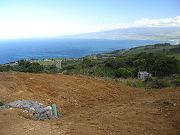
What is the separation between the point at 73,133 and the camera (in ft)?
26.7

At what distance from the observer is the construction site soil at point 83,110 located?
8.44m

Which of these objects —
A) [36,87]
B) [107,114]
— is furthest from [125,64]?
[107,114]

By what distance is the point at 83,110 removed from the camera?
12.0 meters

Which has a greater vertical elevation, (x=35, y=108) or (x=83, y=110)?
(x=35, y=108)

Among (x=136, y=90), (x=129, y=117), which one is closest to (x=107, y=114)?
(x=129, y=117)

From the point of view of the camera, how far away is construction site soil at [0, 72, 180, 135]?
8438 mm

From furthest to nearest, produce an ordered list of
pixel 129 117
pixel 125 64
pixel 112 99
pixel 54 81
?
pixel 125 64, pixel 54 81, pixel 112 99, pixel 129 117

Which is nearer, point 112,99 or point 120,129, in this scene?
point 120,129

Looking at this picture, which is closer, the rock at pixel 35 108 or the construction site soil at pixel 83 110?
the construction site soil at pixel 83 110

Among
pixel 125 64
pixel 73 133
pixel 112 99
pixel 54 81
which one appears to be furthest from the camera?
pixel 125 64

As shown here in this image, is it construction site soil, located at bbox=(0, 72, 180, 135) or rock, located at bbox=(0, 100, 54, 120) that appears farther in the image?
rock, located at bbox=(0, 100, 54, 120)

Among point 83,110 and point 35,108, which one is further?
point 83,110

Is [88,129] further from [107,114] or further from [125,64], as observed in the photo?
[125,64]

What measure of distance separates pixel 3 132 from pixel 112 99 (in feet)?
22.1
